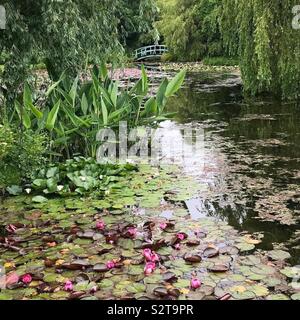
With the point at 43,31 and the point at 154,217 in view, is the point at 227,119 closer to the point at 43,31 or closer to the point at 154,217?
the point at 43,31

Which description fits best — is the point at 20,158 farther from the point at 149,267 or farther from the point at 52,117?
the point at 149,267

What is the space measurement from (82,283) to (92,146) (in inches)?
119

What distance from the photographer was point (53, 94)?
18.7 ft

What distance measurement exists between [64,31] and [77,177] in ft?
4.99

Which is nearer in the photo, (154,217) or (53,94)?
(154,217)

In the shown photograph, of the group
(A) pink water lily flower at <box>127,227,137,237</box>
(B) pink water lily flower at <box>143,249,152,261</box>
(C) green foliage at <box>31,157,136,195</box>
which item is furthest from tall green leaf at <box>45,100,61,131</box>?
(B) pink water lily flower at <box>143,249,152,261</box>

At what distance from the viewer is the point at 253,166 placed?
5.55 meters

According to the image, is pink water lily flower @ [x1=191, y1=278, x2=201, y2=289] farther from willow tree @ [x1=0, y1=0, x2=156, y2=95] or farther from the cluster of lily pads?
willow tree @ [x1=0, y1=0, x2=156, y2=95]

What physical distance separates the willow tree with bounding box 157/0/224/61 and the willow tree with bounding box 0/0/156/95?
1804 centimetres

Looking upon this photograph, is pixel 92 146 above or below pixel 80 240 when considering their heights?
above
